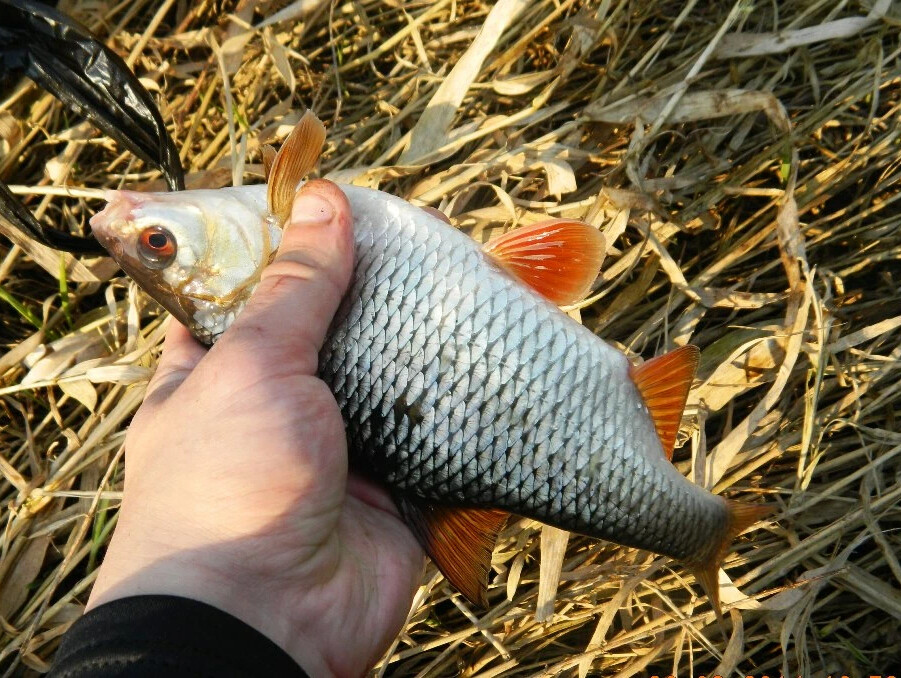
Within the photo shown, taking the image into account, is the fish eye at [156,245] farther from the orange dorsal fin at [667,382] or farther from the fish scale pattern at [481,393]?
the orange dorsal fin at [667,382]

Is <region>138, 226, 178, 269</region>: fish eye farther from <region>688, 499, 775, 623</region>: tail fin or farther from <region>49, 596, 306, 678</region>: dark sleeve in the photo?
<region>688, 499, 775, 623</region>: tail fin

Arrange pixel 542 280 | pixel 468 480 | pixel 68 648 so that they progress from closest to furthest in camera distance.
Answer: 1. pixel 68 648
2. pixel 468 480
3. pixel 542 280

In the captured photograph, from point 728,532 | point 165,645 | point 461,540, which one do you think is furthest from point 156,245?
point 728,532

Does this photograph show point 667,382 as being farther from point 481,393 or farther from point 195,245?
point 195,245

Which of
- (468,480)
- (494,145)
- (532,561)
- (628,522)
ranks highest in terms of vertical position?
(494,145)

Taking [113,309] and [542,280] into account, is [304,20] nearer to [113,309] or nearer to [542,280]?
[113,309]

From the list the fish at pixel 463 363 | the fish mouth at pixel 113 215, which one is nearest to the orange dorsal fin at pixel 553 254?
the fish at pixel 463 363

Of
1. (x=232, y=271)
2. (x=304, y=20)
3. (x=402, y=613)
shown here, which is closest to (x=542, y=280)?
(x=232, y=271)

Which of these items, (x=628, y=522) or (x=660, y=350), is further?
(x=660, y=350)
